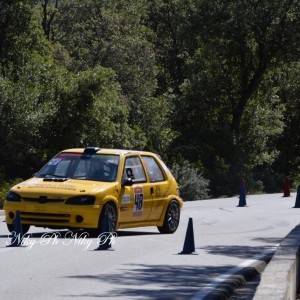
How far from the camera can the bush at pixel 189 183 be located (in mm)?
35312

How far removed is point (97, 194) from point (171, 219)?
282 centimetres

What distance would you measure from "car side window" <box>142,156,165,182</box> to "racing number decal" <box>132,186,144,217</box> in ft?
2.43

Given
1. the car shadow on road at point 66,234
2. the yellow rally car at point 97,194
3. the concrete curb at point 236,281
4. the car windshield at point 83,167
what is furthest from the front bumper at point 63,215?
the concrete curb at point 236,281

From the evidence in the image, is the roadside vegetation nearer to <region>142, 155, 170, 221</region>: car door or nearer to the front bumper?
<region>142, 155, 170, 221</region>: car door

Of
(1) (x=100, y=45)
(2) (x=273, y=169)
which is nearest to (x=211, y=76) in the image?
(1) (x=100, y=45)

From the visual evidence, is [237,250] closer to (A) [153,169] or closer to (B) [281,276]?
(A) [153,169]

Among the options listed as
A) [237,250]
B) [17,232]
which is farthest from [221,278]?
[17,232]

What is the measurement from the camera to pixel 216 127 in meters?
46.2

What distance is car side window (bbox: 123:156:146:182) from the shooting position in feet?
48.4

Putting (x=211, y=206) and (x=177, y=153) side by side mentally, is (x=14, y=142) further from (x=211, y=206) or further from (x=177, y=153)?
(x=177, y=153)

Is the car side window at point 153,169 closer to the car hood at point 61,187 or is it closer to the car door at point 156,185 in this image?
the car door at point 156,185

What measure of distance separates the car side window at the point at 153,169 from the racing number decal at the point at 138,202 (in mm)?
740

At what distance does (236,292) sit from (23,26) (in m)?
23.7

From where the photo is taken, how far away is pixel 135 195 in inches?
570
